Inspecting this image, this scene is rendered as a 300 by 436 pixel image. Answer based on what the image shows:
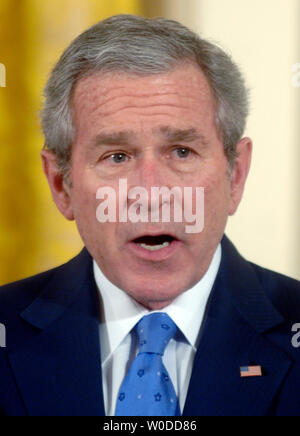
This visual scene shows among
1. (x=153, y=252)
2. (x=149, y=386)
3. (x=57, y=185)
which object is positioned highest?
(x=57, y=185)

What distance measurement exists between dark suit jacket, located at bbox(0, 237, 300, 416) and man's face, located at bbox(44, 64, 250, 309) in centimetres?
8

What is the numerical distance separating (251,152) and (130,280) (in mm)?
348

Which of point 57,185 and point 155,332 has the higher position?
point 57,185

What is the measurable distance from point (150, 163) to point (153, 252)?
0.49 ft

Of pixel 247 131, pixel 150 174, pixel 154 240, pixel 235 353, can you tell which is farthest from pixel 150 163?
pixel 235 353

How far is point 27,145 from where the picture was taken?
1303mm

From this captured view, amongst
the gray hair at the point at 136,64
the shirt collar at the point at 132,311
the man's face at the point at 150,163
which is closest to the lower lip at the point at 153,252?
the man's face at the point at 150,163

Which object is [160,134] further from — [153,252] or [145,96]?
[153,252]

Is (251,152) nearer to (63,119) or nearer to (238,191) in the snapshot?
(238,191)

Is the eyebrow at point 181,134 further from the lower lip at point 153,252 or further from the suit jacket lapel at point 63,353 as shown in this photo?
the suit jacket lapel at point 63,353

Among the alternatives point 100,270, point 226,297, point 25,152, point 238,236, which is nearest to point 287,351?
point 226,297

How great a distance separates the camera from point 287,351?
1135 mm

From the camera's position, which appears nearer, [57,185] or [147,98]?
[147,98]

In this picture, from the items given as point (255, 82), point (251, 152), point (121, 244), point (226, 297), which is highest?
point (255, 82)
